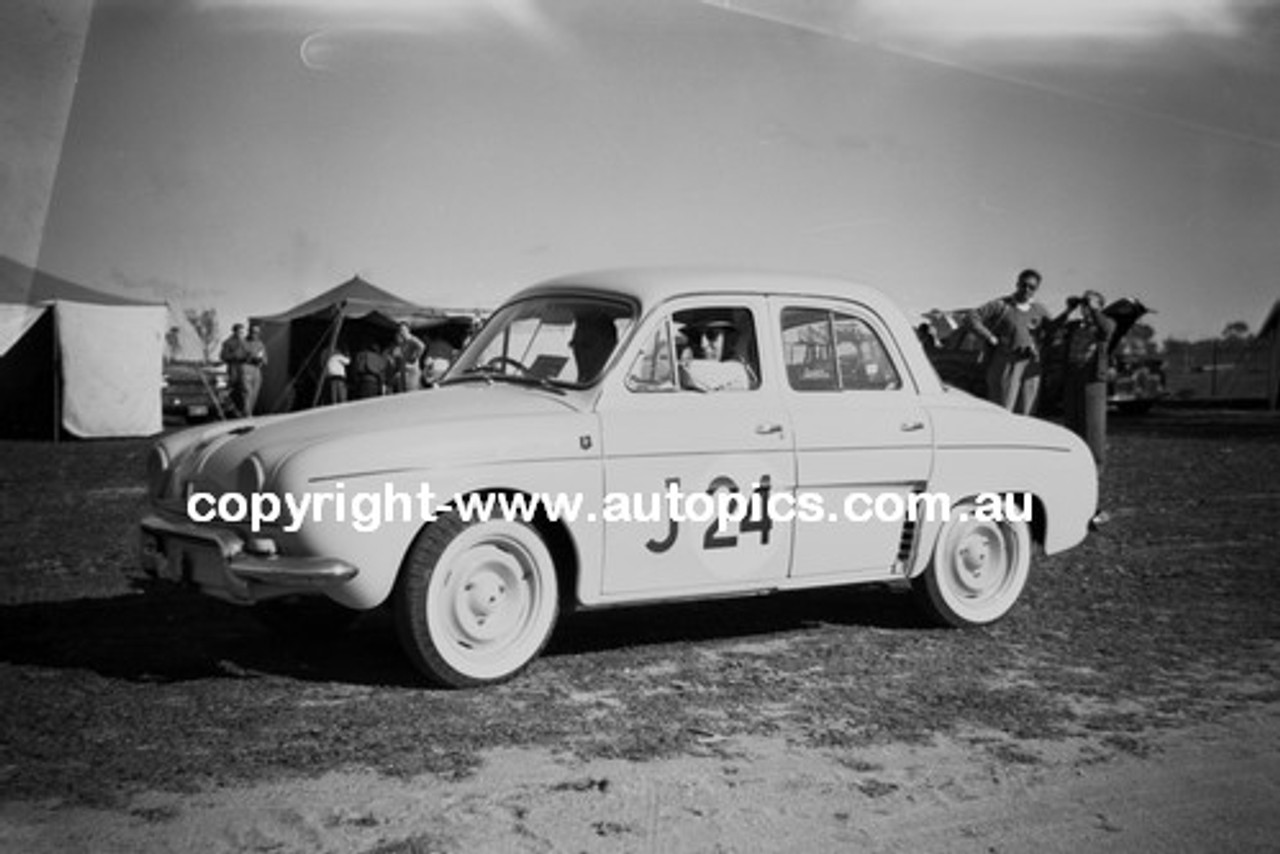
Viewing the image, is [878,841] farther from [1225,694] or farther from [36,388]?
[36,388]

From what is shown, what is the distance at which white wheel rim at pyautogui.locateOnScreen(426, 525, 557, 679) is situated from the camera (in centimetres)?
485

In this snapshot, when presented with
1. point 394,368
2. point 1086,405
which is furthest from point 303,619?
point 394,368

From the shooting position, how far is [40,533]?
9219 millimetres

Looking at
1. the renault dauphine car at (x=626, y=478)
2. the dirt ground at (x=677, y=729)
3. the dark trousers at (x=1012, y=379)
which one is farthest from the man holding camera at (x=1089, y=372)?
the renault dauphine car at (x=626, y=478)

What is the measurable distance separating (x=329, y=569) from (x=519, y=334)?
175 centimetres

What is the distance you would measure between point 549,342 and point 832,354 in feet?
4.34

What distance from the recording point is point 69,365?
66.1 feet

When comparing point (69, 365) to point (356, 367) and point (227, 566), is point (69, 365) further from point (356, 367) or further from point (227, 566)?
point (227, 566)

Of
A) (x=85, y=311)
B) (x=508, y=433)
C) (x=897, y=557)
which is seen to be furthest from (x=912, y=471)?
(x=85, y=311)

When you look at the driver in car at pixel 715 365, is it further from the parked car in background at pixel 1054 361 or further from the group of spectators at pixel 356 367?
the group of spectators at pixel 356 367

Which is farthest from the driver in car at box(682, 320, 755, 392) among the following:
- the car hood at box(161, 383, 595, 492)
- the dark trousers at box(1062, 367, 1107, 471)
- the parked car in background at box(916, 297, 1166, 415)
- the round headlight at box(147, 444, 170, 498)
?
the dark trousers at box(1062, 367, 1107, 471)

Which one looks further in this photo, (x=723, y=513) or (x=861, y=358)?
(x=861, y=358)

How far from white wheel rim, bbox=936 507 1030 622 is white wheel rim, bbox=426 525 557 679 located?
6.96 feet

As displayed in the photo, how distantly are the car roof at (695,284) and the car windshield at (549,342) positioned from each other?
7 centimetres
